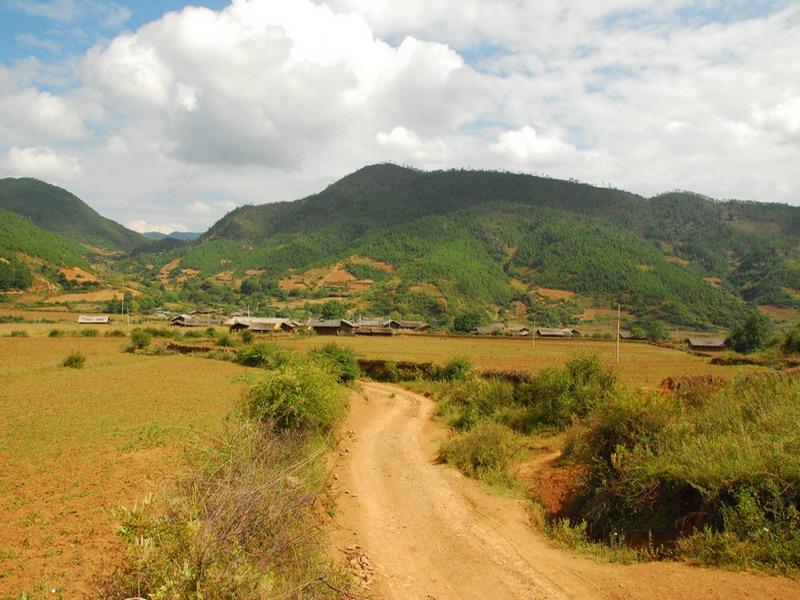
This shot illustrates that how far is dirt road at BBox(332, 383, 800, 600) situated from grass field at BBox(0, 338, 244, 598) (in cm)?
495

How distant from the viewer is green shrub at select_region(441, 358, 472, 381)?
124 ft

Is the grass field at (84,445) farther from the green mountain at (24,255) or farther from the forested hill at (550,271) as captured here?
the green mountain at (24,255)

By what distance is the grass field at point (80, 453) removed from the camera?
8.17 m

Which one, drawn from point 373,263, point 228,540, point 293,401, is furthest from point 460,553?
point 373,263

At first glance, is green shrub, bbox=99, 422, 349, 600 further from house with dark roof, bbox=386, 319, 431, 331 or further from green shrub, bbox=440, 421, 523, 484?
house with dark roof, bbox=386, 319, 431, 331

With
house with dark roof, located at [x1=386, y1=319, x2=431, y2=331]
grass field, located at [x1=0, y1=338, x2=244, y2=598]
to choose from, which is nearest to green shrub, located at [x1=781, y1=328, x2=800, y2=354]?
grass field, located at [x1=0, y1=338, x2=244, y2=598]

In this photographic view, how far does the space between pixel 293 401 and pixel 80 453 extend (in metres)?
6.56

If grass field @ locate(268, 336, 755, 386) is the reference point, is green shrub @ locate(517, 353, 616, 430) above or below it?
above

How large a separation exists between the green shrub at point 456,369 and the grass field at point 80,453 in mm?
15676

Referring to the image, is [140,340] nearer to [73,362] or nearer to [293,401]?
[73,362]

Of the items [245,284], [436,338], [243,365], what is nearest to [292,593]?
A: [243,365]

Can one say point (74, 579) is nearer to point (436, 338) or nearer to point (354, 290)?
point (436, 338)

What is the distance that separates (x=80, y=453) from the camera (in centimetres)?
1467

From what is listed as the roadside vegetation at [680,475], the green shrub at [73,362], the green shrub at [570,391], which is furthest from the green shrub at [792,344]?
the green shrub at [73,362]
